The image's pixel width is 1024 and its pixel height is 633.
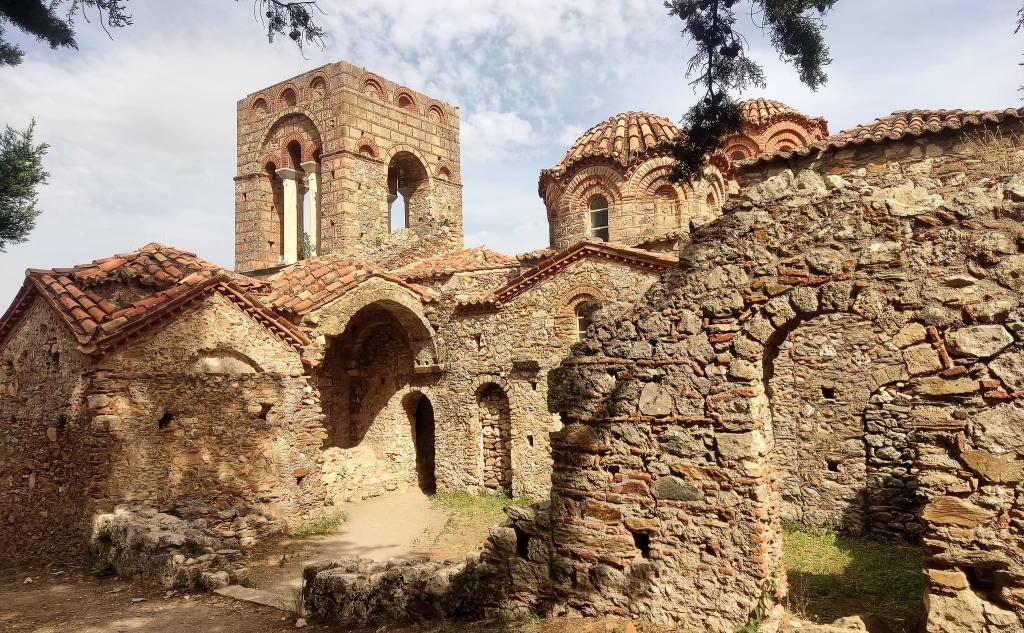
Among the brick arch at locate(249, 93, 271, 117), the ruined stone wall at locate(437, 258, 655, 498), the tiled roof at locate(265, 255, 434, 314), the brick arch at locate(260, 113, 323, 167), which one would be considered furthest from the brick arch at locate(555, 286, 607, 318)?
the brick arch at locate(249, 93, 271, 117)

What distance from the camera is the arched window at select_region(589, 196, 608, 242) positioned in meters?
15.1

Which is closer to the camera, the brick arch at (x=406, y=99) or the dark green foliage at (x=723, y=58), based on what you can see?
the dark green foliage at (x=723, y=58)

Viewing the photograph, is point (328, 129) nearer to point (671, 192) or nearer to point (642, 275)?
point (671, 192)

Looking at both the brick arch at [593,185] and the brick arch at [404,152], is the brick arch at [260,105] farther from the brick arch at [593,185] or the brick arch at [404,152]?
the brick arch at [593,185]

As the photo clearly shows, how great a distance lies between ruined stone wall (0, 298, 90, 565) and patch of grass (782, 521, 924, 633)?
8.32 meters

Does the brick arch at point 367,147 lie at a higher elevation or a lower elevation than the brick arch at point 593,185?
higher

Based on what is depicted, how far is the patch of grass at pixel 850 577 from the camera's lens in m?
5.10

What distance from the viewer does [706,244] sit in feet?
15.6

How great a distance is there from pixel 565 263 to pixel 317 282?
4.38 m

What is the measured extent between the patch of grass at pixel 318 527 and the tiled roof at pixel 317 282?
3.27m

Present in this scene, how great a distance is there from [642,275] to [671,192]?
398cm

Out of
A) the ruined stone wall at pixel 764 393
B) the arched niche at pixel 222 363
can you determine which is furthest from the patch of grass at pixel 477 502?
the ruined stone wall at pixel 764 393

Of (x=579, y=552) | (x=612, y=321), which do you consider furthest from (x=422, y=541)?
(x=612, y=321)

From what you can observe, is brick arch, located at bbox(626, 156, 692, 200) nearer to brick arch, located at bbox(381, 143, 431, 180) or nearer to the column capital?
brick arch, located at bbox(381, 143, 431, 180)
